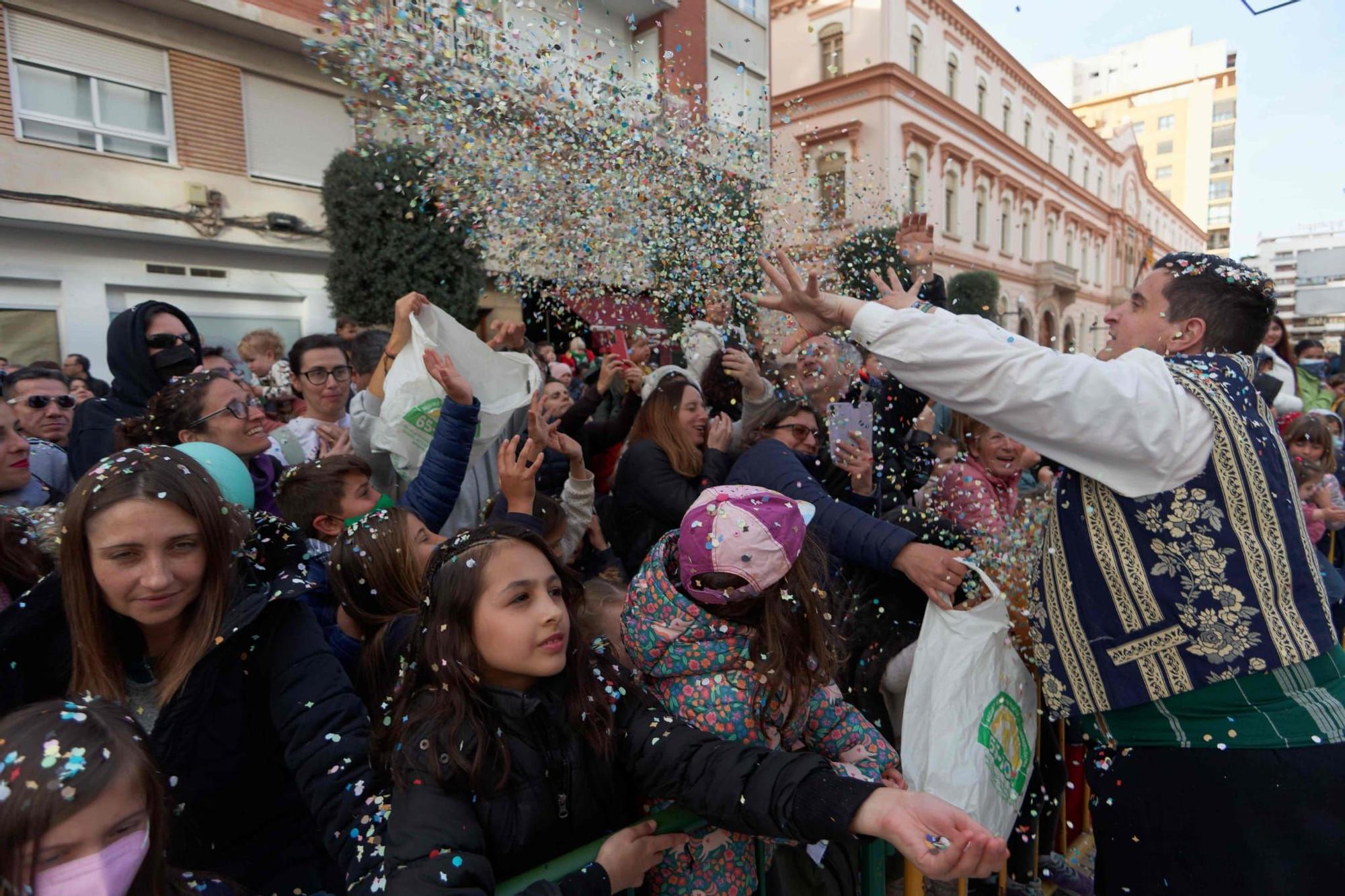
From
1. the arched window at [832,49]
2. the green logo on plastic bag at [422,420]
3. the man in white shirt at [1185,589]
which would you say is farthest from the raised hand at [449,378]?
the arched window at [832,49]

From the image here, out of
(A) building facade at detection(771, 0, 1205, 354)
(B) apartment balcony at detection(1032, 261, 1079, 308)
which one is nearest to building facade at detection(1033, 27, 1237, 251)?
(A) building facade at detection(771, 0, 1205, 354)

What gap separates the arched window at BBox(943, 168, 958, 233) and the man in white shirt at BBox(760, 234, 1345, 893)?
80.5 feet

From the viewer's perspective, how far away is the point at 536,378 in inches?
129

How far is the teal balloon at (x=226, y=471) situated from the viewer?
6.82ft

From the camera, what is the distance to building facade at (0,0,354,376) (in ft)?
27.6

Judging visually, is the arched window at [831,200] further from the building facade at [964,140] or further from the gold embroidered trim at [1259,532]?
the building facade at [964,140]

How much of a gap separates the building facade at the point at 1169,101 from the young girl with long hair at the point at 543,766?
5792 centimetres

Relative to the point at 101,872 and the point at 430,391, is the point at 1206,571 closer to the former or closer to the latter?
the point at 101,872

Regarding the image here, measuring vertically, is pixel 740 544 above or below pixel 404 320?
below

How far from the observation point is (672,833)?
151cm

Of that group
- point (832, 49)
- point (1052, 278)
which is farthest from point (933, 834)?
point (1052, 278)

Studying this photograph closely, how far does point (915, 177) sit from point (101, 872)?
24611 millimetres

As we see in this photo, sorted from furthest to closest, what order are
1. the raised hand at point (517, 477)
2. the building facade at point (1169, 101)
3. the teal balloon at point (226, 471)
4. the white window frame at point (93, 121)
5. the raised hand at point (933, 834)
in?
1. the building facade at point (1169, 101)
2. the white window frame at point (93, 121)
3. the raised hand at point (517, 477)
4. the teal balloon at point (226, 471)
5. the raised hand at point (933, 834)

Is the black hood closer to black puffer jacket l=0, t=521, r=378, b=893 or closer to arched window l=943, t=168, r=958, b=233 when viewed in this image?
black puffer jacket l=0, t=521, r=378, b=893
